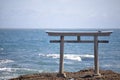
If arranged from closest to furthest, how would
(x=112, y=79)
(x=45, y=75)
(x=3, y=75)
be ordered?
(x=112, y=79), (x=45, y=75), (x=3, y=75)

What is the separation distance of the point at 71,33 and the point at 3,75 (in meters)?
8.91

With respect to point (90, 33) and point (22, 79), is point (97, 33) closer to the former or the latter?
point (90, 33)

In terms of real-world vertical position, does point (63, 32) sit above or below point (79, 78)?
above

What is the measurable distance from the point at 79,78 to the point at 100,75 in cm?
112

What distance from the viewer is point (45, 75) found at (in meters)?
20.0

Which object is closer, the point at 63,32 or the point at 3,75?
the point at 63,32

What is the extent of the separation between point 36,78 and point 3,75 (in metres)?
7.70

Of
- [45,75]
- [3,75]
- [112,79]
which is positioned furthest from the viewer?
[3,75]

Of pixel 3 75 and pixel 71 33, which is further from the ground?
pixel 71 33

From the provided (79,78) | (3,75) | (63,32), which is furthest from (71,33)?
(3,75)

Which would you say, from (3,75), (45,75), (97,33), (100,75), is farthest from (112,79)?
(3,75)

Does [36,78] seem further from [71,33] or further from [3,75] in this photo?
[3,75]

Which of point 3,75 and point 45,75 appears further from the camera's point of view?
point 3,75

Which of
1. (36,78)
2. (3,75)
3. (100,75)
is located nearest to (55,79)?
(36,78)
